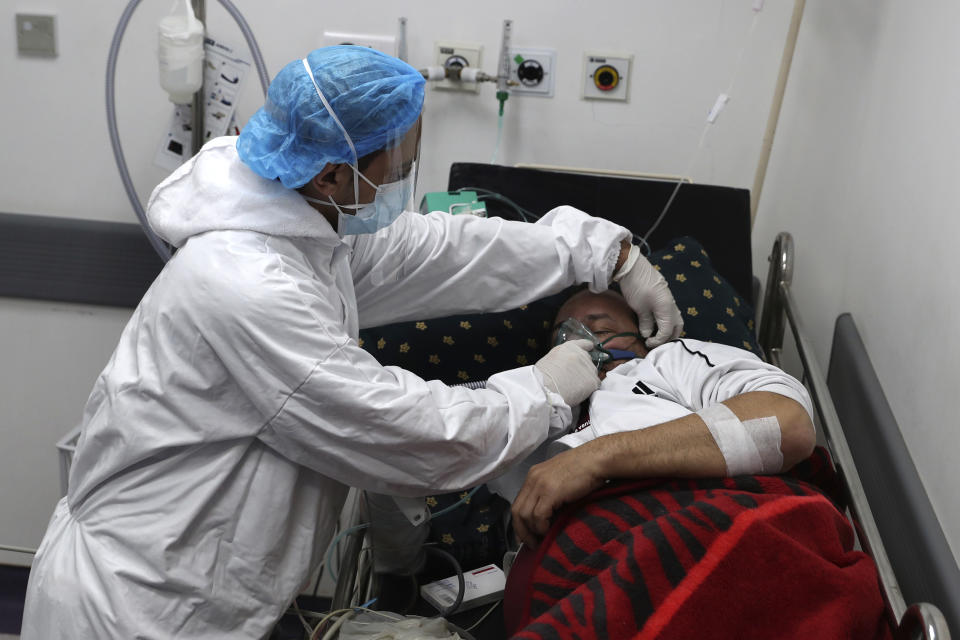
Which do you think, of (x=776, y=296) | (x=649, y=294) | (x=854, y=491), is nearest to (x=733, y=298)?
(x=776, y=296)

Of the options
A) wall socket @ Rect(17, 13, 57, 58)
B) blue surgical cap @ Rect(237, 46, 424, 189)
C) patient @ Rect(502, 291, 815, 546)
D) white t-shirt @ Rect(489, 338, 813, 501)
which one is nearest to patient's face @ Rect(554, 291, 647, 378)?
white t-shirt @ Rect(489, 338, 813, 501)

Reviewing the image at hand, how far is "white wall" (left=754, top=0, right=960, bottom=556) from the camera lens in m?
1.63

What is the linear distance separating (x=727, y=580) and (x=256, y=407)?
0.73 metres

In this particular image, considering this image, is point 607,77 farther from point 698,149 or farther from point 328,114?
point 328,114

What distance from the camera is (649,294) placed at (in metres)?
1.86

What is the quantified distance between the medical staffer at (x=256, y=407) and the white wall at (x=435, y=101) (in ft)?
3.71

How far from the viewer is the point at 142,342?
135cm

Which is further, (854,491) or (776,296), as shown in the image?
(776,296)

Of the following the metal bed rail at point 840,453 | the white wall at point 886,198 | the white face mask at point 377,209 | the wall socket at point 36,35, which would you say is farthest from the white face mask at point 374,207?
the wall socket at point 36,35

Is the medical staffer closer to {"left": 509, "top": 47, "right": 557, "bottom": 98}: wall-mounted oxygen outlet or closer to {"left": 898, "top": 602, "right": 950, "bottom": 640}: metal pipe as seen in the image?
{"left": 898, "top": 602, "right": 950, "bottom": 640}: metal pipe

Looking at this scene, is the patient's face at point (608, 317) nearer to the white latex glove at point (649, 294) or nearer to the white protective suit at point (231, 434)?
the white latex glove at point (649, 294)

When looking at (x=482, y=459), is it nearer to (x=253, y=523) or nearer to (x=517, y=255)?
(x=253, y=523)

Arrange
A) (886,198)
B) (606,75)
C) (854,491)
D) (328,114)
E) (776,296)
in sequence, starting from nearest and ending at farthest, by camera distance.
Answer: (328,114), (854,491), (886,198), (776,296), (606,75)

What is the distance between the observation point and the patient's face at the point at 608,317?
6.29 feet
